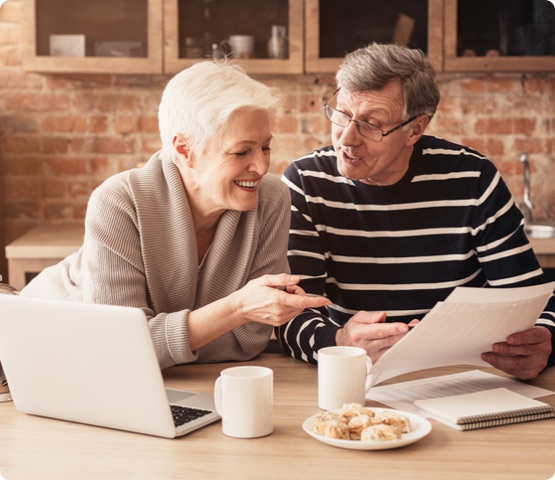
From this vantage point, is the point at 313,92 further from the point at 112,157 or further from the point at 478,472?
the point at 478,472

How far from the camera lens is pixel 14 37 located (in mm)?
3631

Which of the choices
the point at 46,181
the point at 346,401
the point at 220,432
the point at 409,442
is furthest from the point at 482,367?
the point at 46,181

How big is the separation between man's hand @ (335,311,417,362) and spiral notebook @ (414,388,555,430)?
0.15m

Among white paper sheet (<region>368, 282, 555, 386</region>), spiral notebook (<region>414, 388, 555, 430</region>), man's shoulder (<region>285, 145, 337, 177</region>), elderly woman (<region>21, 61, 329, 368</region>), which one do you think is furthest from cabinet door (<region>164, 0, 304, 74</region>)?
spiral notebook (<region>414, 388, 555, 430</region>)

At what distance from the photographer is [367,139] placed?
2146 mm

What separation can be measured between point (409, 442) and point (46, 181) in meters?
2.79

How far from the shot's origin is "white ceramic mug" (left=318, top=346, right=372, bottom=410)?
4.81 ft

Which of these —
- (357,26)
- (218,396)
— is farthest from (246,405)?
(357,26)

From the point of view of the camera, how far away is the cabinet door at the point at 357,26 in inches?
136

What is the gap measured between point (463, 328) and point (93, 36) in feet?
8.15

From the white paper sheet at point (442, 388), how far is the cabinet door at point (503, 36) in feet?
6.74

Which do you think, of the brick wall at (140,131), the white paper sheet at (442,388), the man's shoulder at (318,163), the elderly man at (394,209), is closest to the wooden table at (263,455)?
the white paper sheet at (442,388)

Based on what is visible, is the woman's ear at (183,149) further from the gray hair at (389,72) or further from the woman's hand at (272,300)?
the gray hair at (389,72)

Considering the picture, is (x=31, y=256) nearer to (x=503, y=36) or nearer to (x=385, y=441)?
(x=503, y=36)
